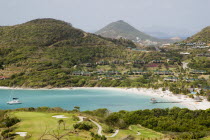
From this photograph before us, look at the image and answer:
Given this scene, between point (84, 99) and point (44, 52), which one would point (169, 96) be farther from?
point (44, 52)

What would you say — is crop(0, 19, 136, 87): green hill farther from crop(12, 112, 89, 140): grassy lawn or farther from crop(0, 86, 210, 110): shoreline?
crop(12, 112, 89, 140): grassy lawn

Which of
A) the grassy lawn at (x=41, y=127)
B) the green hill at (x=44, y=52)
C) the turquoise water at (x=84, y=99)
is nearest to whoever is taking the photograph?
the grassy lawn at (x=41, y=127)

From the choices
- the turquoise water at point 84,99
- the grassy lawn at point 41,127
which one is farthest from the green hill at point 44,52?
the grassy lawn at point 41,127

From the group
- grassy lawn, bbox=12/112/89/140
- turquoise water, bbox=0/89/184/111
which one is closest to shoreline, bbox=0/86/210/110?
turquoise water, bbox=0/89/184/111

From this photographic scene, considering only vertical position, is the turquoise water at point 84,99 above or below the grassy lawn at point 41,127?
below

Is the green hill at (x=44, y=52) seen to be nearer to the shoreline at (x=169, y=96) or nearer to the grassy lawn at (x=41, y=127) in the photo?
the shoreline at (x=169, y=96)

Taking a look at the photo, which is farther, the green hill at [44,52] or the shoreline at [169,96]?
the green hill at [44,52]

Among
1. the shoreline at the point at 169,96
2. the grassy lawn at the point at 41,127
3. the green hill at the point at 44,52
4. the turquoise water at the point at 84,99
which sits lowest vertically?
the turquoise water at the point at 84,99

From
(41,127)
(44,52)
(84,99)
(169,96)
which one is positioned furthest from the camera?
(44,52)

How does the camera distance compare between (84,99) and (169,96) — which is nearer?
(169,96)

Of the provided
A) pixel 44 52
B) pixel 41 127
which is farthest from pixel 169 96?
pixel 44 52

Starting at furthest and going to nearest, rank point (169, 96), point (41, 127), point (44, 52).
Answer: point (44, 52)
point (169, 96)
point (41, 127)
